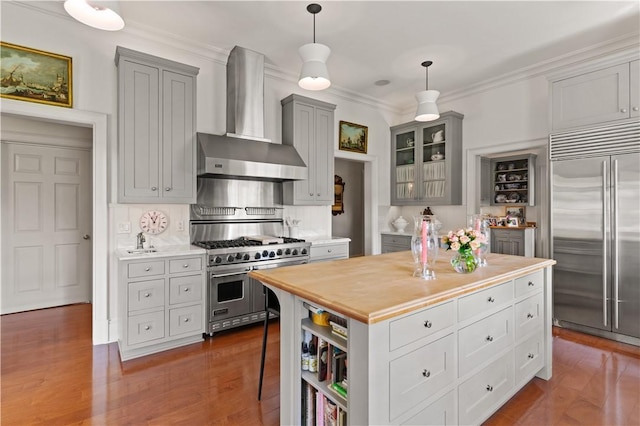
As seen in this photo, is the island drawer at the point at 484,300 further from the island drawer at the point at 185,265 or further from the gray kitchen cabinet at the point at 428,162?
the gray kitchen cabinet at the point at 428,162

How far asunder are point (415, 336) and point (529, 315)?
1329 mm

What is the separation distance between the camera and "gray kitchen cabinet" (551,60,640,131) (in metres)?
3.13

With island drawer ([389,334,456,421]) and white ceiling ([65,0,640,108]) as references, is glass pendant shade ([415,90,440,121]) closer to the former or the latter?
white ceiling ([65,0,640,108])

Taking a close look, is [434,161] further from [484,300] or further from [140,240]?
[140,240]

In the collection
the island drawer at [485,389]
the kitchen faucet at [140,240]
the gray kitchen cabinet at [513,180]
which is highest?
the gray kitchen cabinet at [513,180]

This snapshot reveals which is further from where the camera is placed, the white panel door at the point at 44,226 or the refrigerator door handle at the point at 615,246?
the white panel door at the point at 44,226

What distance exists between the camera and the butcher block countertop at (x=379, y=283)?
1381mm

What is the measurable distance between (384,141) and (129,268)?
14.0 ft

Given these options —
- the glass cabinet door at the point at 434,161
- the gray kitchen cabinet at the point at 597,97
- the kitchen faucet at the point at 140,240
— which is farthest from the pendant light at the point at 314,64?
the glass cabinet door at the point at 434,161

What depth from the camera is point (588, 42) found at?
3.57 meters

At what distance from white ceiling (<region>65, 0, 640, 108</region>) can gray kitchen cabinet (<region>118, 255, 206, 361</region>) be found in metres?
2.32

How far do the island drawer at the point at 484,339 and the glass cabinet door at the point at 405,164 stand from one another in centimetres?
341

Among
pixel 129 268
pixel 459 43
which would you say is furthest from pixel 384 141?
pixel 129 268

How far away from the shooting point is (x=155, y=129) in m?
3.18
